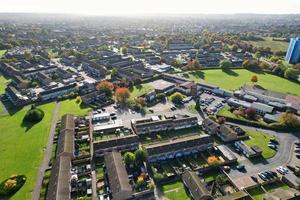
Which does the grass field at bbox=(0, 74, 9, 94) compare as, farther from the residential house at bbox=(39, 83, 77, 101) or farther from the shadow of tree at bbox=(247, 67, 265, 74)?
the shadow of tree at bbox=(247, 67, 265, 74)

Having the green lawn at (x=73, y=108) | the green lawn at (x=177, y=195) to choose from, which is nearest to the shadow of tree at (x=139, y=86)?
the green lawn at (x=73, y=108)

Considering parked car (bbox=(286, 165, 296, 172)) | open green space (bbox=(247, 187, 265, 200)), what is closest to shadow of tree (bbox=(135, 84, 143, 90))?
parked car (bbox=(286, 165, 296, 172))

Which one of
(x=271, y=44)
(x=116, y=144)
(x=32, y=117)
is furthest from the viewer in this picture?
(x=271, y=44)

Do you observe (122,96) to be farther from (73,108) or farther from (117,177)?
(117,177)

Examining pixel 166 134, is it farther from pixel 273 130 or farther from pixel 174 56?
pixel 174 56

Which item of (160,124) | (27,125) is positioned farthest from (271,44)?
(27,125)

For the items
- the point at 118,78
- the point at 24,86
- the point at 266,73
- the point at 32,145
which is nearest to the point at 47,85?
the point at 24,86

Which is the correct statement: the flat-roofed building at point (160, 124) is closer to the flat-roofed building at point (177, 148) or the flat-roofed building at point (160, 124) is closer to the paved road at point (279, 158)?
the flat-roofed building at point (177, 148)
